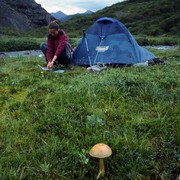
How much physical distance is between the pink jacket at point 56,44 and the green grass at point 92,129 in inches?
142

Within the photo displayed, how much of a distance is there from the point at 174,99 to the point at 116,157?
82.1 inches

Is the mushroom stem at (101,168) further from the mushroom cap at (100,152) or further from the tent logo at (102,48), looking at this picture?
the tent logo at (102,48)

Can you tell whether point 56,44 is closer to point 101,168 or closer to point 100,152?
point 101,168

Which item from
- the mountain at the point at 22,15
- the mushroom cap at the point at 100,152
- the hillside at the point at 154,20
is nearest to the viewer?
the mushroom cap at the point at 100,152

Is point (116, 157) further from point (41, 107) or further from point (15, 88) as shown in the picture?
point (15, 88)

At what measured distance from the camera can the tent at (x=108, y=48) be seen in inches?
412

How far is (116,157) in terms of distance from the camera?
3639mm

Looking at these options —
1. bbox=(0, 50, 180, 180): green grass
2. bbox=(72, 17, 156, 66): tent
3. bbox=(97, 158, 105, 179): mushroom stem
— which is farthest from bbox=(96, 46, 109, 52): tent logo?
bbox=(97, 158, 105, 179): mushroom stem

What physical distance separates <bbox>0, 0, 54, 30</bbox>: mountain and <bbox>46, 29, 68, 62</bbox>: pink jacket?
46916 mm

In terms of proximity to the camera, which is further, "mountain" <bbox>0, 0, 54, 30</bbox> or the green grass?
"mountain" <bbox>0, 0, 54, 30</bbox>

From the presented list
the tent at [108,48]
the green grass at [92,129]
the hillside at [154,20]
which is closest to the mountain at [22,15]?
the hillside at [154,20]

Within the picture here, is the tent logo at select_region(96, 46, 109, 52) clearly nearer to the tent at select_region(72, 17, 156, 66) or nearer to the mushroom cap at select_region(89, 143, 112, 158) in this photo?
the tent at select_region(72, 17, 156, 66)

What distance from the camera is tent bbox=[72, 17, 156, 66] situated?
34.3 ft

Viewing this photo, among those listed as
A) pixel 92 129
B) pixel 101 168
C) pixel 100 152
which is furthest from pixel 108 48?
pixel 100 152
